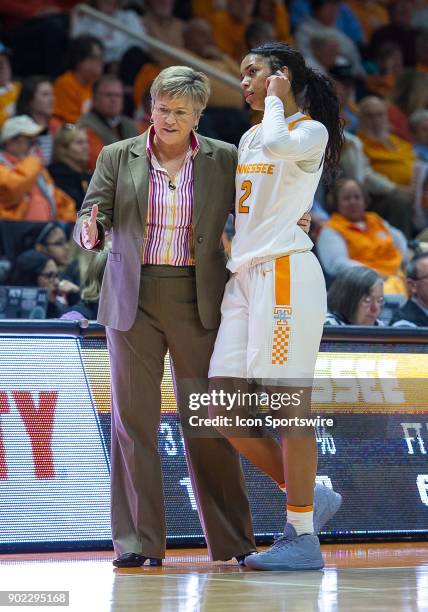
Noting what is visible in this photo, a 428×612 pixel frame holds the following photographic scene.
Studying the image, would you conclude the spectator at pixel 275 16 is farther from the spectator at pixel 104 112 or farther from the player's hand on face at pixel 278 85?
the player's hand on face at pixel 278 85

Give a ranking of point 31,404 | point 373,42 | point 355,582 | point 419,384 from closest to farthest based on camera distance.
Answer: point 355,582
point 31,404
point 419,384
point 373,42

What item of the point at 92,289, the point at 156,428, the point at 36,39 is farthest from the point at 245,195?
the point at 36,39

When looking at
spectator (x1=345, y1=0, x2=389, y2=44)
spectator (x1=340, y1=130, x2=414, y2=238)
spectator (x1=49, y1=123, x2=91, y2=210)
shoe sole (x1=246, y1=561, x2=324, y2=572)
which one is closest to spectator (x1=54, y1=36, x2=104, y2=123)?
spectator (x1=49, y1=123, x2=91, y2=210)

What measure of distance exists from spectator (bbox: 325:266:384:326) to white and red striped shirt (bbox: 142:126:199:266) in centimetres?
194

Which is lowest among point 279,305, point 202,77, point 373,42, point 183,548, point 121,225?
point 183,548

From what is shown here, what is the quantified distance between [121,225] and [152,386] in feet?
1.97

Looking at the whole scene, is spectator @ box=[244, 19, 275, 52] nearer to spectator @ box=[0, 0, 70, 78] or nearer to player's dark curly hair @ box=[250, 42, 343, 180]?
spectator @ box=[0, 0, 70, 78]

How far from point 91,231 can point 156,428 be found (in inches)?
30.8

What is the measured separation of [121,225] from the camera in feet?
14.7

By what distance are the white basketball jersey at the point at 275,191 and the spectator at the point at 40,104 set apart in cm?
463

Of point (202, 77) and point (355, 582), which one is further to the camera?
point (202, 77)

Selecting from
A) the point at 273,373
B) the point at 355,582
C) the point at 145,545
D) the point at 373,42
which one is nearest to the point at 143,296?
the point at 273,373

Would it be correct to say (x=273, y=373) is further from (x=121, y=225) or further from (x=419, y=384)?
(x=419, y=384)

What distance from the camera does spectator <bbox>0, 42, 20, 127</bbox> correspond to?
9.07 meters
